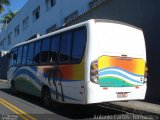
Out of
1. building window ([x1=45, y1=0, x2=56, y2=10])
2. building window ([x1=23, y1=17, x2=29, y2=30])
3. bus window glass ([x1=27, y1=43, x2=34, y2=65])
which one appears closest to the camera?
bus window glass ([x1=27, y1=43, x2=34, y2=65])

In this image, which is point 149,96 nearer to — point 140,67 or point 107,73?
point 140,67

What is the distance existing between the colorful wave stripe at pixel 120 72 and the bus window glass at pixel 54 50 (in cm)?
260

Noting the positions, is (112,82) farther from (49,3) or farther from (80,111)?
(49,3)

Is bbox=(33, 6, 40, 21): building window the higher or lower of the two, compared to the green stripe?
higher

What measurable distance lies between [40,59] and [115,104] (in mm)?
3572

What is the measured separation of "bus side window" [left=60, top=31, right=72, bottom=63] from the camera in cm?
1250

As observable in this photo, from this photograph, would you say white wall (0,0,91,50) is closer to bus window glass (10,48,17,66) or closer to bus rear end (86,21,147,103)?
bus window glass (10,48,17,66)

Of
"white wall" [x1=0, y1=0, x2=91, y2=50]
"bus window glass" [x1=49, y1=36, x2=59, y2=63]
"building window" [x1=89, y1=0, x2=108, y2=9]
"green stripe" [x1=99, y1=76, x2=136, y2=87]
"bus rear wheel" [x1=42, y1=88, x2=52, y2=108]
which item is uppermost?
"white wall" [x1=0, y1=0, x2=91, y2=50]

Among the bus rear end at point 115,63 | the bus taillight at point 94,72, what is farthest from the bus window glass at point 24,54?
the bus taillight at point 94,72

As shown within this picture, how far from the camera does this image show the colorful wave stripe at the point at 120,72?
11359 millimetres

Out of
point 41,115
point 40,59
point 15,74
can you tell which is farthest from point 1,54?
point 41,115

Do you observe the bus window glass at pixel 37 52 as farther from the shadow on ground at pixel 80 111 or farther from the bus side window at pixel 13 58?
the bus side window at pixel 13 58

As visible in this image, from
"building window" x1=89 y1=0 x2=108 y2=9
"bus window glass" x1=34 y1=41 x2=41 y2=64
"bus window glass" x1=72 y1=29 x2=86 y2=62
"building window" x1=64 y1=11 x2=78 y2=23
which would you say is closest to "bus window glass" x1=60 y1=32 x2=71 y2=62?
"bus window glass" x1=72 y1=29 x2=86 y2=62

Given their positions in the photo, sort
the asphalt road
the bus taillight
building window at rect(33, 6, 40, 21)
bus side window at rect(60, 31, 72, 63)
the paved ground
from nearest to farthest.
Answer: the bus taillight, the asphalt road, the paved ground, bus side window at rect(60, 31, 72, 63), building window at rect(33, 6, 40, 21)
